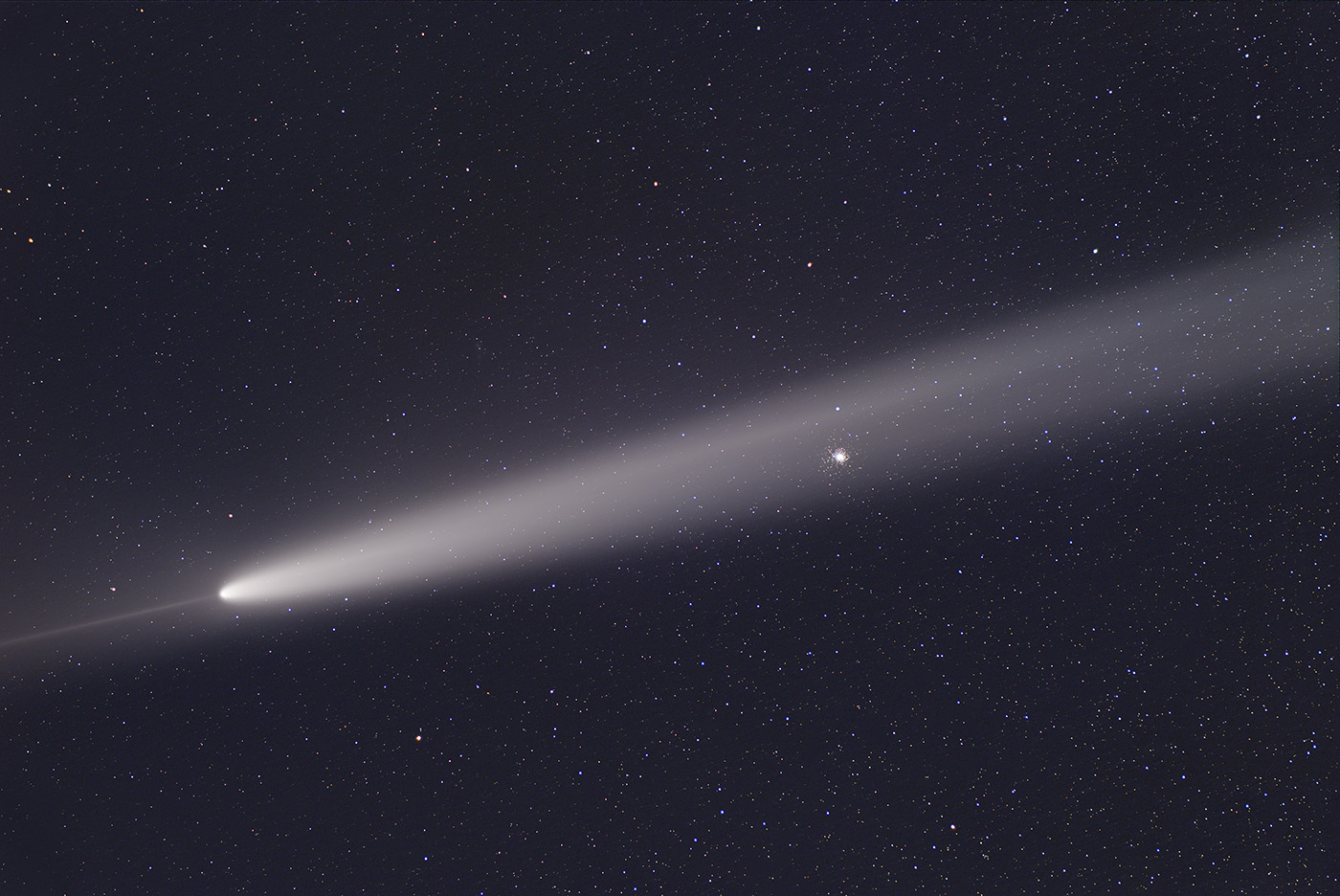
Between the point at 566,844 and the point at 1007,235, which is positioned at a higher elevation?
the point at 1007,235

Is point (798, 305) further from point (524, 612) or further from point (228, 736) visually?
point (228, 736)

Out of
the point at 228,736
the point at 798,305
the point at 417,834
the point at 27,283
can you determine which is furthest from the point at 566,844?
the point at 27,283

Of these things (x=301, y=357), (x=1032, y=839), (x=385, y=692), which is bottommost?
(x=1032, y=839)
